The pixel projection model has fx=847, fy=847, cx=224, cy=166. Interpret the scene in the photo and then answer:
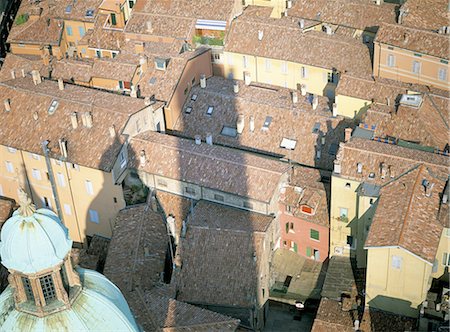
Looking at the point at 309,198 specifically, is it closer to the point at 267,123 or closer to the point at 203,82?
the point at 267,123

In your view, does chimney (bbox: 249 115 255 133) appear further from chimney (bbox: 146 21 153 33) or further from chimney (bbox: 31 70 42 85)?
chimney (bbox: 31 70 42 85)

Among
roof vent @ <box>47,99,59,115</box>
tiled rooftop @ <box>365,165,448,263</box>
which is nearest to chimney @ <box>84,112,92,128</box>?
roof vent @ <box>47,99,59,115</box>

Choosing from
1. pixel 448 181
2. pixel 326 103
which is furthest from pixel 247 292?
pixel 326 103

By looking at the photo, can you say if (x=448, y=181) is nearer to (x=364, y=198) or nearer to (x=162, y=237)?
(x=364, y=198)

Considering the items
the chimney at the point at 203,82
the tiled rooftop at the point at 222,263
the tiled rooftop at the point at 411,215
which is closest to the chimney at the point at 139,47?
the chimney at the point at 203,82

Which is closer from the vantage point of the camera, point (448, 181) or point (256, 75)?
point (448, 181)

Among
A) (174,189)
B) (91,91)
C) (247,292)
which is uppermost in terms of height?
(91,91)
